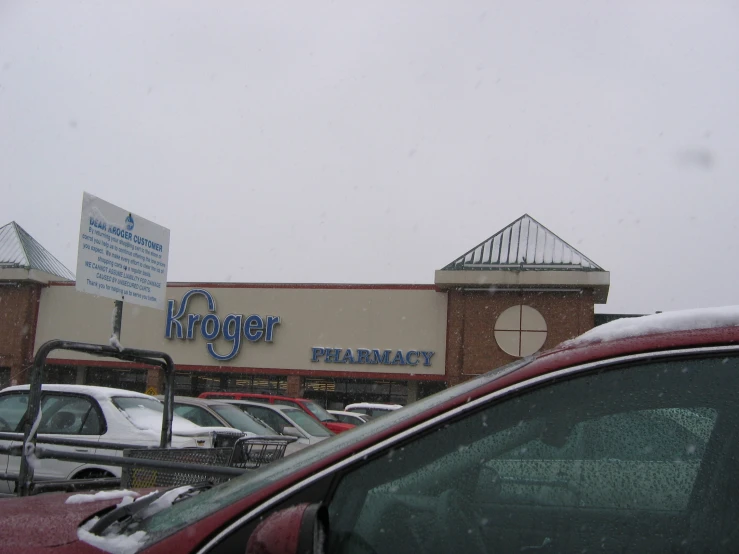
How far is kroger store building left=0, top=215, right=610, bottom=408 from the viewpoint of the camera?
24.5 meters

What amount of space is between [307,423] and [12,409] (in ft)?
19.8

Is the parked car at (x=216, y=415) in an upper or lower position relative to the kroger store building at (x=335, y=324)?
lower

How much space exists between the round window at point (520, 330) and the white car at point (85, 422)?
A: 678 inches

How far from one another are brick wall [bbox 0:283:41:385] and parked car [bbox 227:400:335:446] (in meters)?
19.4

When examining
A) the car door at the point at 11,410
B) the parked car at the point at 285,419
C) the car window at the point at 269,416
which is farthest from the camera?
the car window at the point at 269,416

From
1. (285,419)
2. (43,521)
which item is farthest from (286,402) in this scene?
(43,521)

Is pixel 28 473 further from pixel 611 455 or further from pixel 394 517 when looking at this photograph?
pixel 611 455

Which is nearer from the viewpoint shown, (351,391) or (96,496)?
(96,496)

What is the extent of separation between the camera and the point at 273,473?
5.93ft

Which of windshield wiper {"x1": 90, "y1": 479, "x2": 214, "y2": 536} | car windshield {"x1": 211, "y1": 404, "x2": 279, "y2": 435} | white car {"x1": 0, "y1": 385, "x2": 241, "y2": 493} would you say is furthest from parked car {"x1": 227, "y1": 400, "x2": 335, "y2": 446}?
windshield wiper {"x1": 90, "y1": 479, "x2": 214, "y2": 536}

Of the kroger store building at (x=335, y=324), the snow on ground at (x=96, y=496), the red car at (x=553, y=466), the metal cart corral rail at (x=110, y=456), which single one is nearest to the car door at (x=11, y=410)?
the metal cart corral rail at (x=110, y=456)

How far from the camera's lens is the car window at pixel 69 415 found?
7.95 meters

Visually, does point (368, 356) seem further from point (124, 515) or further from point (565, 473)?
point (565, 473)

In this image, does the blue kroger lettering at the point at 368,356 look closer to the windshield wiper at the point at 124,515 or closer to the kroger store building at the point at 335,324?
the kroger store building at the point at 335,324
